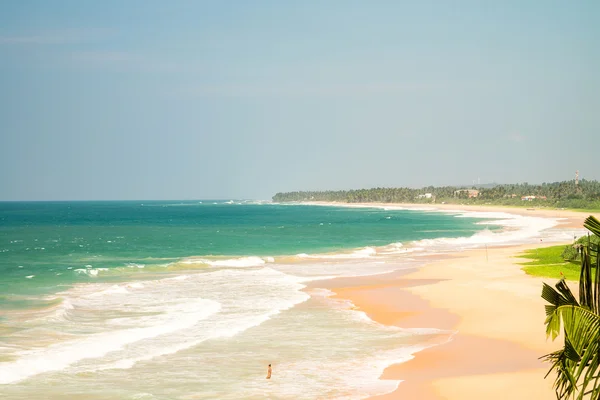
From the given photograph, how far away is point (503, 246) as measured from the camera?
64.6m

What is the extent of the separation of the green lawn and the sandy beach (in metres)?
1.10

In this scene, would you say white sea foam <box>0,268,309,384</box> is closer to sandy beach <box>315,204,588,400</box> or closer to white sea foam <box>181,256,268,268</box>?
sandy beach <box>315,204,588,400</box>

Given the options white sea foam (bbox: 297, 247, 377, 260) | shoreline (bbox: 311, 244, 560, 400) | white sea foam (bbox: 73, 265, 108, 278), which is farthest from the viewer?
white sea foam (bbox: 297, 247, 377, 260)

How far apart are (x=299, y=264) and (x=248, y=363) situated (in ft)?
106

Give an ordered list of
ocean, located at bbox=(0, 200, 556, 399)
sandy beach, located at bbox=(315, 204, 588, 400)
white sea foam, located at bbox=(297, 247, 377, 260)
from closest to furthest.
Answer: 1. sandy beach, located at bbox=(315, 204, 588, 400)
2. ocean, located at bbox=(0, 200, 556, 399)
3. white sea foam, located at bbox=(297, 247, 377, 260)

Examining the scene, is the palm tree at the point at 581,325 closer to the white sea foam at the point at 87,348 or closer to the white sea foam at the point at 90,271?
the white sea foam at the point at 87,348

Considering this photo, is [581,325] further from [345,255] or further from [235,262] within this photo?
[345,255]

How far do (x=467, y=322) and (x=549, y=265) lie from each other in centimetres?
1887

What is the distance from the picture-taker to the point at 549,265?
138 ft

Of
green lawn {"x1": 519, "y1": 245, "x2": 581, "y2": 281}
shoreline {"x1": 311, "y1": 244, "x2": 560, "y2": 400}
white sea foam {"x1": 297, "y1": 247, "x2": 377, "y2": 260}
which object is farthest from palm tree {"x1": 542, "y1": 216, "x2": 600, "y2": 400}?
white sea foam {"x1": 297, "y1": 247, "x2": 377, "y2": 260}

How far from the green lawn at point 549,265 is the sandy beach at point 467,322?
43.2 inches

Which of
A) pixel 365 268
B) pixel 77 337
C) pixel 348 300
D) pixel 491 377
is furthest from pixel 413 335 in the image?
pixel 365 268

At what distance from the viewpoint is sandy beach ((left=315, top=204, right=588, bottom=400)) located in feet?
55.6

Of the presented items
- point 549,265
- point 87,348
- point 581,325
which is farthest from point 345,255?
point 581,325
